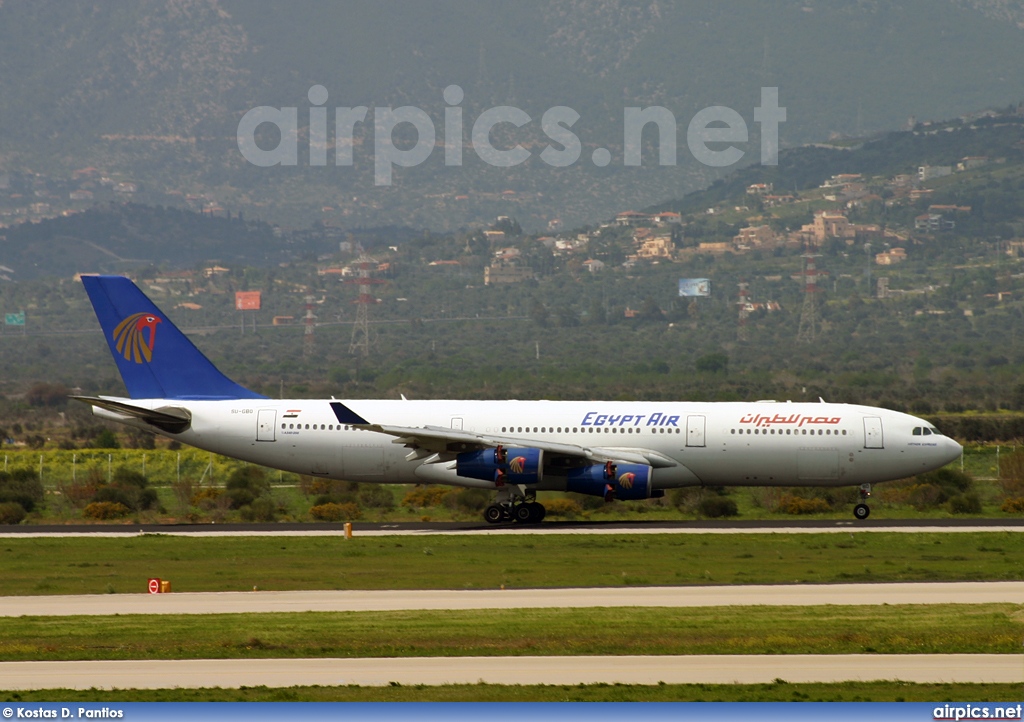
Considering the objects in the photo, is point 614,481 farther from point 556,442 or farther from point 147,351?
point 147,351

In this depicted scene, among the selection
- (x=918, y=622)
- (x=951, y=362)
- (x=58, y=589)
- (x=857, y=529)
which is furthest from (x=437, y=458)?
(x=951, y=362)

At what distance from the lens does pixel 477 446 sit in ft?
142

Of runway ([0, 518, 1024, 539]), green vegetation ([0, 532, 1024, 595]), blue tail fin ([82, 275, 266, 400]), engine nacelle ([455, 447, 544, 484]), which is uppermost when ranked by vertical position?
blue tail fin ([82, 275, 266, 400])

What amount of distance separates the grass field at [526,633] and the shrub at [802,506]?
1996 centimetres

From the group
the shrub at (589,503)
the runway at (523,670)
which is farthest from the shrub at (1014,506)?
the runway at (523,670)

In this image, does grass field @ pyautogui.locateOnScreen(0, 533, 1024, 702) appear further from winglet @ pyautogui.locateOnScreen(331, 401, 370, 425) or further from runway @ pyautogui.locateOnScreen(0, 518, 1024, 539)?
winglet @ pyautogui.locateOnScreen(331, 401, 370, 425)

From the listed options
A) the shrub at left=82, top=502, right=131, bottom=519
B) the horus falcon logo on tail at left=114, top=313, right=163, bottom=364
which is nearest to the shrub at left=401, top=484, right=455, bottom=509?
the shrub at left=82, top=502, right=131, bottom=519

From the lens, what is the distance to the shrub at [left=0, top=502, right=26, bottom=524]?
150ft

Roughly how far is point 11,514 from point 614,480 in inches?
713

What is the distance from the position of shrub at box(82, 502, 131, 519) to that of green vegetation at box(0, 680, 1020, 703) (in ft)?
93.5

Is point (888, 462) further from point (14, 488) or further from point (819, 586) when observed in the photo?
point (14, 488)

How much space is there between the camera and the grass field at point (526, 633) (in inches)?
894

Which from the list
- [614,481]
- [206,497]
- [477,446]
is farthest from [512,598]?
[206,497]

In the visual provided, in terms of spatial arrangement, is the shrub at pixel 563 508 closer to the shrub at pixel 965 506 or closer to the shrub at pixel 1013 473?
the shrub at pixel 965 506
